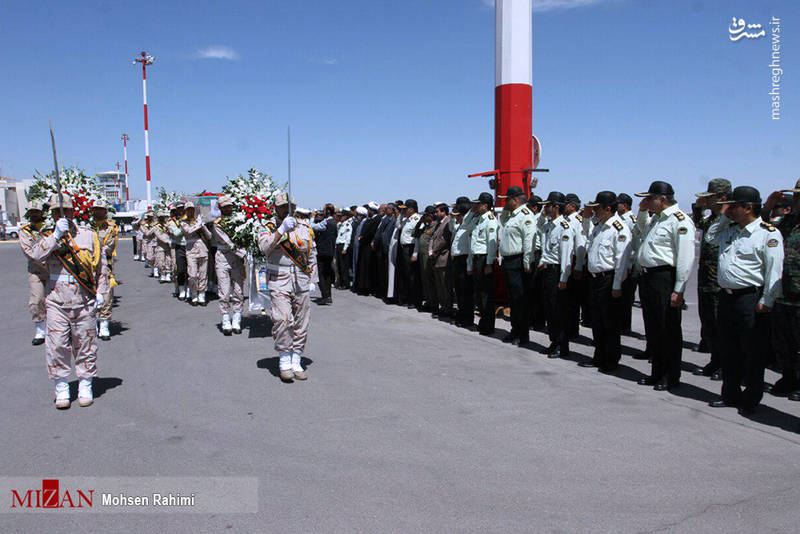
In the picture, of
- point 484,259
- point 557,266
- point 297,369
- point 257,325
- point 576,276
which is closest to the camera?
point 297,369

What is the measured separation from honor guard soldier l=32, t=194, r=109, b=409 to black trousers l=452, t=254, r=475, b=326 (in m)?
5.87

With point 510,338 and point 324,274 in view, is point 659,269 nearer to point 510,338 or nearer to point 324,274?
point 510,338

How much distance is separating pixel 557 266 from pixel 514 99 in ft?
15.6

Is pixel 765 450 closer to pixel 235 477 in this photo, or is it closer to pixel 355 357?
pixel 235 477

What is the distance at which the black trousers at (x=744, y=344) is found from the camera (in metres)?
5.44

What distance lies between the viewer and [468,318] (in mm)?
10055

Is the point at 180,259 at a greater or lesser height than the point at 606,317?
greater

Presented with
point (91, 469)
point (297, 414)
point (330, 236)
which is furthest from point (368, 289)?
point (91, 469)

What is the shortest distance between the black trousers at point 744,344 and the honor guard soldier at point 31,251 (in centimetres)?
679

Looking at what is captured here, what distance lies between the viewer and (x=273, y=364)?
24.4 ft

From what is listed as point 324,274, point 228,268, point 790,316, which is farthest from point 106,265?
point 790,316

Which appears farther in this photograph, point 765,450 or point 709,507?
point 765,450

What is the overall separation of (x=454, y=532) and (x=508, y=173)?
9023mm

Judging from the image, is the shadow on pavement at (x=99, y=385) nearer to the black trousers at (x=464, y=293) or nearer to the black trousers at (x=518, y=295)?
the black trousers at (x=518, y=295)
